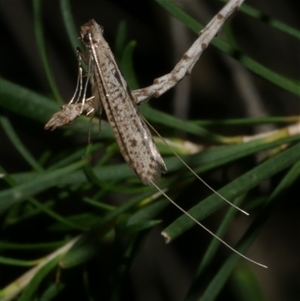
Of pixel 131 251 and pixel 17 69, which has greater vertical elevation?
pixel 17 69

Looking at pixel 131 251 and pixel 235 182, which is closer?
pixel 235 182

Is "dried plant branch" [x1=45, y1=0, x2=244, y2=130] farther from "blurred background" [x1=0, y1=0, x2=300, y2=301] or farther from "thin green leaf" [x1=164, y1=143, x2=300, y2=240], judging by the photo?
"blurred background" [x1=0, y1=0, x2=300, y2=301]

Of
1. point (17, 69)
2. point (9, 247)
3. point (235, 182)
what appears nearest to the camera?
point (235, 182)

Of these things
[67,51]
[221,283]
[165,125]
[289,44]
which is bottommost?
[221,283]

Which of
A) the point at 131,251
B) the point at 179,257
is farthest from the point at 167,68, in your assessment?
the point at 131,251

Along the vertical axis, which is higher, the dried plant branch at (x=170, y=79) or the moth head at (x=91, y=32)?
the moth head at (x=91, y=32)

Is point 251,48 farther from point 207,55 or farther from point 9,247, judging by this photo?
point 9,247

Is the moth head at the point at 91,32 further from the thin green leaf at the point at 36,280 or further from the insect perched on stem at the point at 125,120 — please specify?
the thin green leaf at the point at 36,280

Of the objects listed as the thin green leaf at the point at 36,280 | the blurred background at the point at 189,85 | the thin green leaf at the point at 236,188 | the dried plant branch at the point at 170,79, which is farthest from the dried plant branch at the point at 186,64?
the blurred background at the point at 189,85
